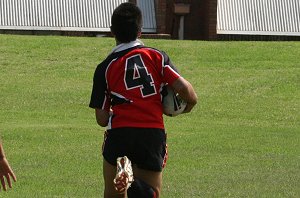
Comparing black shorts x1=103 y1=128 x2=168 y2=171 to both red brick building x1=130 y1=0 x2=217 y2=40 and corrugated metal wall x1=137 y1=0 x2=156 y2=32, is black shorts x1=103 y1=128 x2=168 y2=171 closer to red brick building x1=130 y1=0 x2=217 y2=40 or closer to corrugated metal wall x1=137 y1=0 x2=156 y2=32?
corrugated metal wall x1=137 y1=0 x2=156 y2=32

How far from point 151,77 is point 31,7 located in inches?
1065

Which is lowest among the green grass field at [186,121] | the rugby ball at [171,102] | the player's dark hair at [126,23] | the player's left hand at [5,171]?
the green grass field at [186,121]

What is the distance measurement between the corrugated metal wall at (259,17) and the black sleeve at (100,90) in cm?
2756

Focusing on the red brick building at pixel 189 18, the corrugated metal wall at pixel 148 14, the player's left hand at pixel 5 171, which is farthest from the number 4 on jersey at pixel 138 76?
the red brick building at pixel 189 18

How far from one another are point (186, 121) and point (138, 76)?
38.0 ft

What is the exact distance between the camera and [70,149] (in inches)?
568

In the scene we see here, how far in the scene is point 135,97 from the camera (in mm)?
7496

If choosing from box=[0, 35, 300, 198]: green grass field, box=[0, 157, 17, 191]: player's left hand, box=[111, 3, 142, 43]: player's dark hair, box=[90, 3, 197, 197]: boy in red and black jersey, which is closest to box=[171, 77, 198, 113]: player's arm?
box=[90, 3, 197, 197]: boy in red and black jersey

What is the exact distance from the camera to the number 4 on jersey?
7465 mm

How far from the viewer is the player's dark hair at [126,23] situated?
750cm

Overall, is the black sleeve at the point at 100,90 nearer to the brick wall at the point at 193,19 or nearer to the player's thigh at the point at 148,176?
the player's thigh at the point at 148,176

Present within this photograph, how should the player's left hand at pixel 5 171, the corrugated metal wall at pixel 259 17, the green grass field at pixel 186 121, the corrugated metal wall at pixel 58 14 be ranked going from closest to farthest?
the player's left hand at pixel 5 171 < the green grass field at pixel 186 121 < the corrugated metal wall at pixel 58 14 < the corrugated metal wall at pixel 259 17

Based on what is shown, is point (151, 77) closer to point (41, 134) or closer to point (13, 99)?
point (41, 134)

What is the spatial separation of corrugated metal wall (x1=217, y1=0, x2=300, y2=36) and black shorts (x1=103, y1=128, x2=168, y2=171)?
2765 cm
